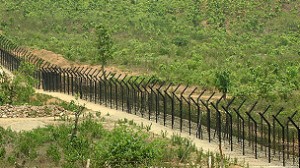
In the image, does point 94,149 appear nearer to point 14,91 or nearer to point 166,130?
point 166,130

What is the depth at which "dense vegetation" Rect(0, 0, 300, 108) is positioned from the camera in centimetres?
4447

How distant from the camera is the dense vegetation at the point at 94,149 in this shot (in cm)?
1769

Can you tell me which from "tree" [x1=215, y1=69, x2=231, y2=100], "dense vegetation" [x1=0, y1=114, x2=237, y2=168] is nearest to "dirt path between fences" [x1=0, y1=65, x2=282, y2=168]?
"dense vegetation" [x1=0, y1=114, x2=237, y2=168]

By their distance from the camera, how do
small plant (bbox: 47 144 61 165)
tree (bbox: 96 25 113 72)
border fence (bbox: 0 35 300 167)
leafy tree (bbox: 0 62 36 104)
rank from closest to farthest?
small plant (bbox: 47 144 61 165), border fence (bbox: 0 35 300 167), leafy tree (bbox: 0 62 36 104), tree (bbox: 96 25 113 72)

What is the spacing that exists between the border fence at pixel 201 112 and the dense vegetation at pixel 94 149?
1.65 m

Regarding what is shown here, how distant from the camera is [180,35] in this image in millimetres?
66562

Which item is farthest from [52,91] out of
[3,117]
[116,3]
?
[116,3]

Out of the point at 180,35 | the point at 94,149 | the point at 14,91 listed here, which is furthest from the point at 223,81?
the point at 180,35

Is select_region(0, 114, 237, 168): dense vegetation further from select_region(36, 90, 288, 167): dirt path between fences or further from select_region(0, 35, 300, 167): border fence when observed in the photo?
select_region(0, 35, 300, 167): border fence

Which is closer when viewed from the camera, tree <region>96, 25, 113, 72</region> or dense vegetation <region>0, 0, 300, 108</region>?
dense vegetation <region>0, 0, 300, 108</region>

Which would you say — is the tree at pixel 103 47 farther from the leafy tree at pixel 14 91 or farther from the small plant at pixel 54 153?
the small plant at pixel 54 153

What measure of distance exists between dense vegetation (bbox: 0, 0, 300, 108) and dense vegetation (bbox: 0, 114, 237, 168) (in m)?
16.8

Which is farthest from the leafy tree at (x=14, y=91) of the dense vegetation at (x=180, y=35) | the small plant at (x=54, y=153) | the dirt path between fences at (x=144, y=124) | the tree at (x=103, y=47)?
the tree at (x=103, y=47)

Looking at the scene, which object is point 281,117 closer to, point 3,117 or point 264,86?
point 264,86
